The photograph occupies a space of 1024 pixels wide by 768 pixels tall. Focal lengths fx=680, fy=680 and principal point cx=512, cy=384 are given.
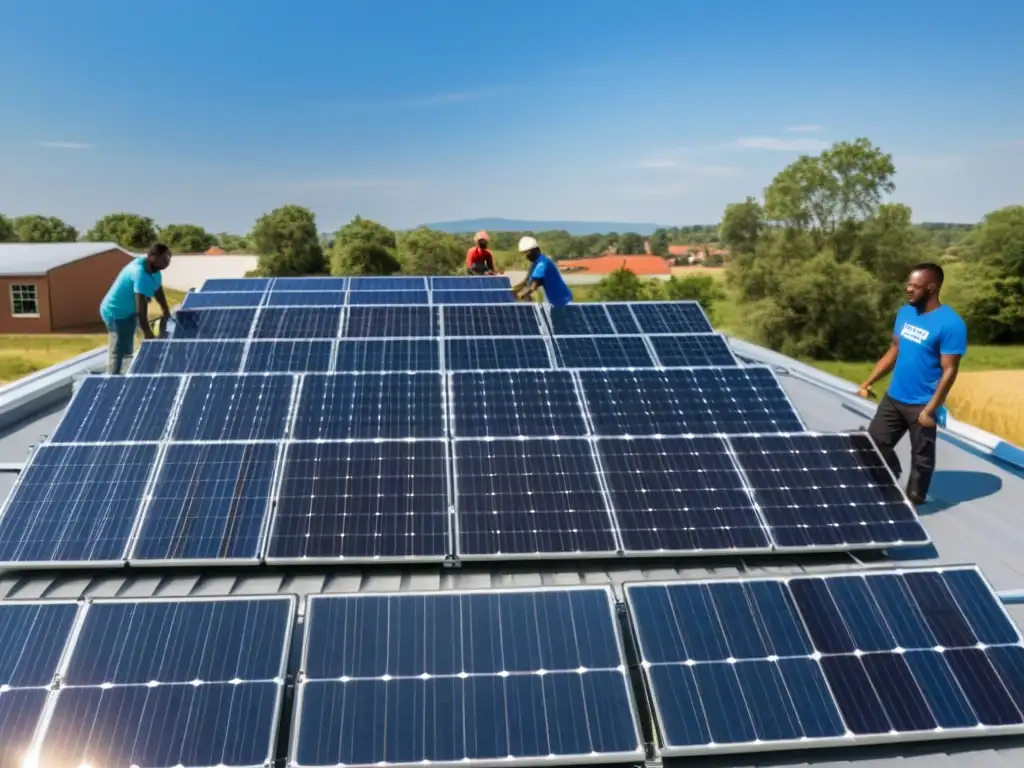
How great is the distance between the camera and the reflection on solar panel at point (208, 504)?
614 cm

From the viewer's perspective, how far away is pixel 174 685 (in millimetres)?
4684

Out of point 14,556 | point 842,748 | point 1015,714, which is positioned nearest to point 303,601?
point 14,556

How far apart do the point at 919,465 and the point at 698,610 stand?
404 cm

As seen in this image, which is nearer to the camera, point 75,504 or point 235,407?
point 75,504

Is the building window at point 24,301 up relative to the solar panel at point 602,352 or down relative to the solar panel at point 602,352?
down

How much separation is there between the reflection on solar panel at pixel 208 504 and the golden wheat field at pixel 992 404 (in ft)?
72.5

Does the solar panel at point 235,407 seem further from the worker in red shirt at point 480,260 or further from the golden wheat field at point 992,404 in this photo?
the golden wheat field at point 992,404

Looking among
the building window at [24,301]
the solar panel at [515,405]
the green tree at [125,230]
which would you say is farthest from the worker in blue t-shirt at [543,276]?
the green tree at [125,230]

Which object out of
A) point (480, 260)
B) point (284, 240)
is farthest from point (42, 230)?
point (480, 260)

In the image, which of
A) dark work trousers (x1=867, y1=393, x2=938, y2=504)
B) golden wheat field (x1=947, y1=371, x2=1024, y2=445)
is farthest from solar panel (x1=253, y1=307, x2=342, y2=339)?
golden wheat field (x1=947, y1=371, x2=1024, y2=445)

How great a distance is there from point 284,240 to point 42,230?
62.5 metres

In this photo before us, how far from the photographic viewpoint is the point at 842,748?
473 cm

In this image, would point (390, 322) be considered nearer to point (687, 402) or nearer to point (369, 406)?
point (369, 406)

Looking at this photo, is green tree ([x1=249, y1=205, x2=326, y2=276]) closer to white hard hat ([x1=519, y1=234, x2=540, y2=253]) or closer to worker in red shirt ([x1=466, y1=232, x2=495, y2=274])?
worker in red shirt ([x1=466, y1=232, x2=495, y2=274])
